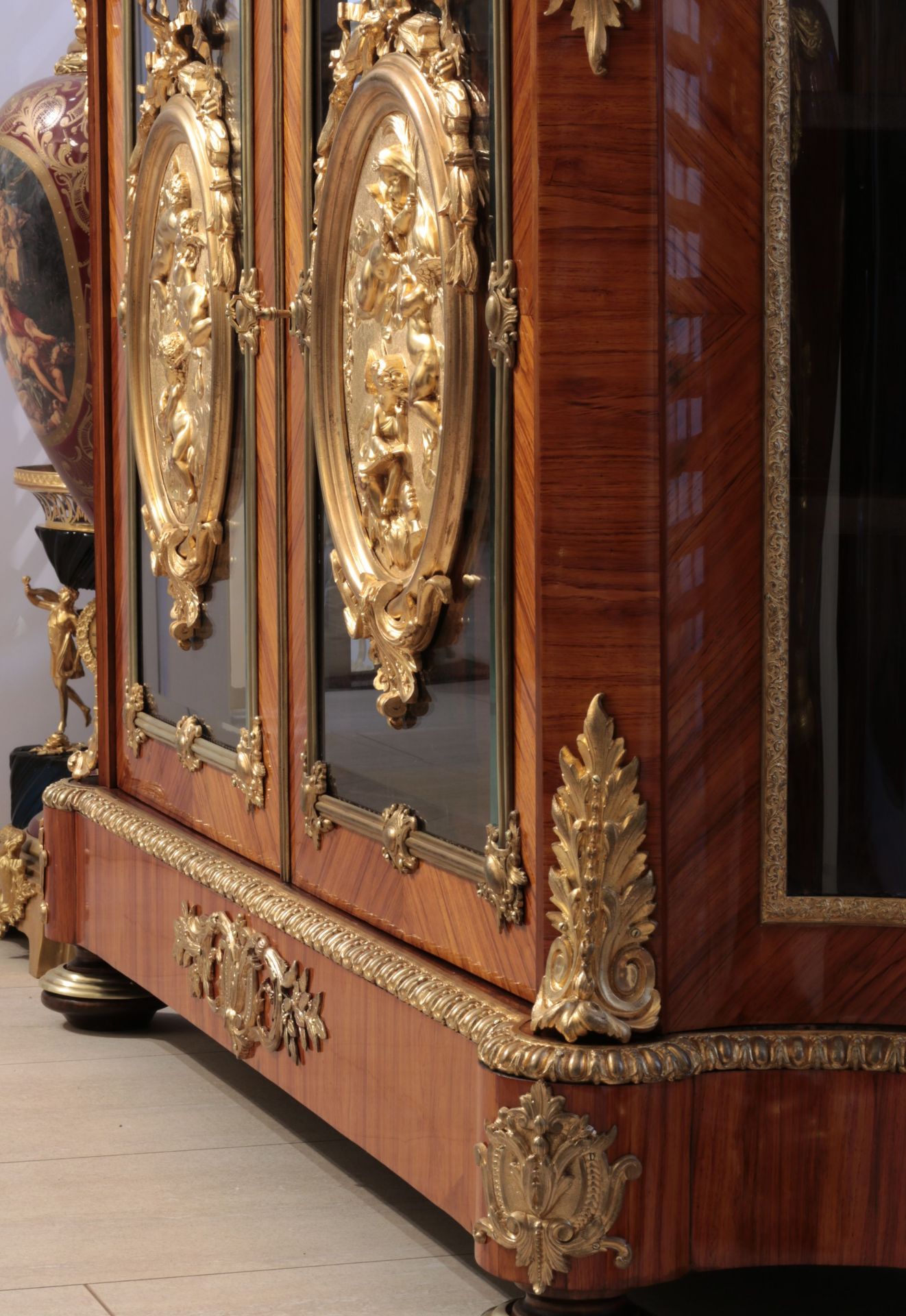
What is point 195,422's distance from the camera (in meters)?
2.55

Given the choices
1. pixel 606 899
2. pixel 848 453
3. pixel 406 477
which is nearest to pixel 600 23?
pixel 848 453

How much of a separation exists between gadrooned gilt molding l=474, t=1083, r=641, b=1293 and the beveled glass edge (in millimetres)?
232

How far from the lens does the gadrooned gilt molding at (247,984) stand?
2.15 m

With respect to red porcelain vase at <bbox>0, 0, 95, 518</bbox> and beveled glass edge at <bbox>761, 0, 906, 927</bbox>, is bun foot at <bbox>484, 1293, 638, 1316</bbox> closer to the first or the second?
beveled glass edge at <bbox>761, 0, 906, 927</bbox>

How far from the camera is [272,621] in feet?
7.58

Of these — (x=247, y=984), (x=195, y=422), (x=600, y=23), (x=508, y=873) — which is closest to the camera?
(x=600, y=23)

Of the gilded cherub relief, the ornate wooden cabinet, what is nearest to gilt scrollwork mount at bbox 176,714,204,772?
the gilded cherub relief

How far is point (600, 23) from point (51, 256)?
2.01m

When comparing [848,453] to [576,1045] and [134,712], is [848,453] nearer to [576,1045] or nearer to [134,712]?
[576,1045]

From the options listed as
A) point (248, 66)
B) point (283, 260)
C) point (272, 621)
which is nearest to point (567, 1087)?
point (272, 621)

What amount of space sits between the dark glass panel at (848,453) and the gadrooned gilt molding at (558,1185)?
0.27 m

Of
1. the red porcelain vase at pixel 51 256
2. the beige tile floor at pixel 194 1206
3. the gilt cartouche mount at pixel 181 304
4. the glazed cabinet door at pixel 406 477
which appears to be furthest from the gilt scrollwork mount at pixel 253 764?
the red porcelain vase at pixel 51 256

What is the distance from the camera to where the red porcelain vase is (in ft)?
11.2

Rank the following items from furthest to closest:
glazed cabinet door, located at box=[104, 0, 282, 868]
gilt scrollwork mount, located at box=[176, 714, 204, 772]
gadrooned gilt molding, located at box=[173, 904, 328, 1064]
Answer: gilt scrollwork mount, located at box=[176, 714, 204, 772], glazed cabinet door, located at box=[104, 0, 282, 868], gadrooned gilt molding, located at box=[173, 904, 328, 1064]
